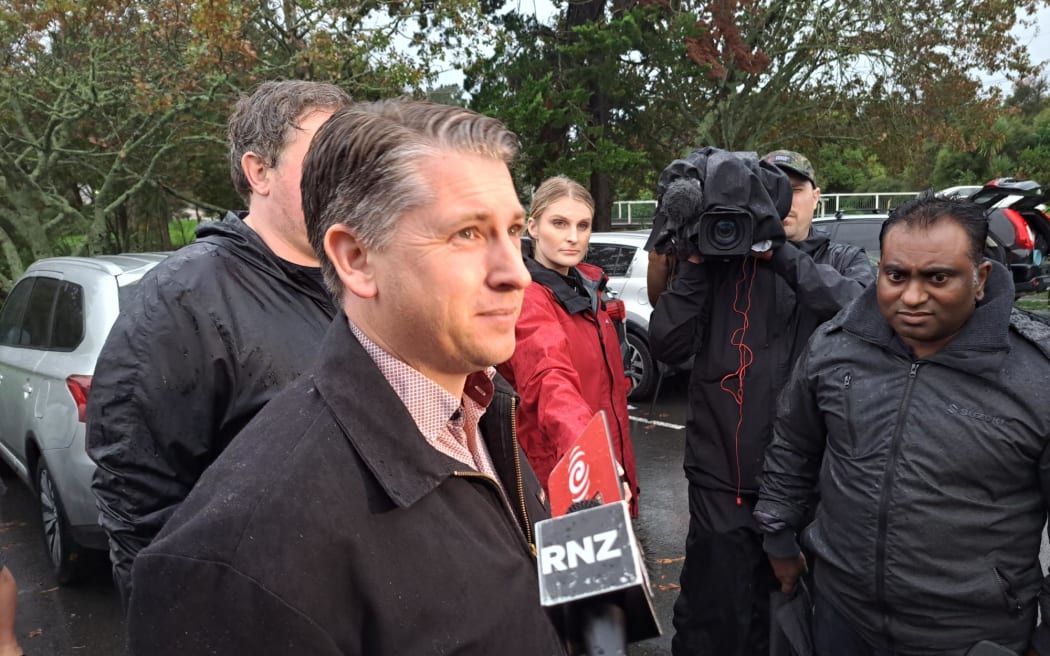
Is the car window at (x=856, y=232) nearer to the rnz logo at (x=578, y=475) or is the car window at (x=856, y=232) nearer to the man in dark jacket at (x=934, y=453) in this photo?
the man in dark jacket at (x=934, y=453)

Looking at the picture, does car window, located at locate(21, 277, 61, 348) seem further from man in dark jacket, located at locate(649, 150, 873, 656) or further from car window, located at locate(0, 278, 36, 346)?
man in dark jacket, located at locate(649, 150, 873, 656)

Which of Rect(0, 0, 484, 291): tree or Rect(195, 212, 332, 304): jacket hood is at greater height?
Rect(0, 0, 484, 291): tree

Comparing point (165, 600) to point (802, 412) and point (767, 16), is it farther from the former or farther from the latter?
point (767, 16)

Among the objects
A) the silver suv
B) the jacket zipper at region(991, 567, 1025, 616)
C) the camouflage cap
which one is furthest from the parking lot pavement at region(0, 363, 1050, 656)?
the jacket zipper at region(991, 567, 1025, 616)

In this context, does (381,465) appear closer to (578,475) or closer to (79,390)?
(578,475)

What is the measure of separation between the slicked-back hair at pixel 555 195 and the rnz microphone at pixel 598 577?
2.20 meters

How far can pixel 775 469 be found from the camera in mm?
2387

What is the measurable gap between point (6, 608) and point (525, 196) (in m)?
13.4

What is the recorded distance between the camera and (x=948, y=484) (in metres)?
1.93

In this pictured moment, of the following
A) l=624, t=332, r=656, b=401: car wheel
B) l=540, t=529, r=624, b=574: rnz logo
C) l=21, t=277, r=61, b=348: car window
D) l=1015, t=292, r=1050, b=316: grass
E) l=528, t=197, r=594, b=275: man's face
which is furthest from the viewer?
l=1015, t=292, r=1050, b=316: grass

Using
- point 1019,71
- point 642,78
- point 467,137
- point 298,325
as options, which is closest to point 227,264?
point 298,325

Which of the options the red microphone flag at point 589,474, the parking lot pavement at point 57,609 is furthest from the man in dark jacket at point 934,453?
the parking lot pavement at point 57,609

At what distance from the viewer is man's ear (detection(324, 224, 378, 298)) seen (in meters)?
1.12

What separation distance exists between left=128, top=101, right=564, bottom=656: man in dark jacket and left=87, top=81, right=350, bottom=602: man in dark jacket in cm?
70
